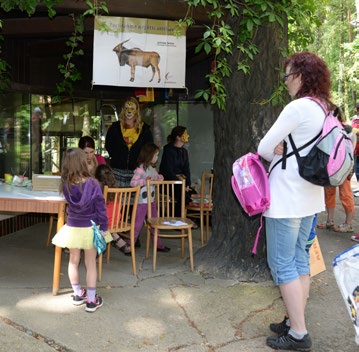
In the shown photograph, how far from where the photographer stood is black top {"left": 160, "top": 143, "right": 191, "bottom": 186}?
630 centimetres

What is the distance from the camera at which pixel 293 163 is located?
2.74m

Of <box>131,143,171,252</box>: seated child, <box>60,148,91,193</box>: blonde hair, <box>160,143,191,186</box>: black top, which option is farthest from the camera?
<box>160,143,191,186</box>: black top

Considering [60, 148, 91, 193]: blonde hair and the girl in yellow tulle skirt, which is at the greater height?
[60, 148, 91, 193]: blonde hair

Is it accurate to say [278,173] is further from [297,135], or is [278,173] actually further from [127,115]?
[127,115]

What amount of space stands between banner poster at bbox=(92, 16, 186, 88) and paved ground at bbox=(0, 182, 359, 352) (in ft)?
6.35

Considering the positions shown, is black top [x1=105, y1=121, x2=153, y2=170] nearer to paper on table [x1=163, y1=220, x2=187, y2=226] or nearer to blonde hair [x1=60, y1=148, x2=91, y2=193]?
paper on table [x1=163, y1=220, x2=187, y2=226]

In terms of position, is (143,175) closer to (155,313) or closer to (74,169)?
(74,169)

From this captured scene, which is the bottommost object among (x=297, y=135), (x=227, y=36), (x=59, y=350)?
(x=59, y=350)

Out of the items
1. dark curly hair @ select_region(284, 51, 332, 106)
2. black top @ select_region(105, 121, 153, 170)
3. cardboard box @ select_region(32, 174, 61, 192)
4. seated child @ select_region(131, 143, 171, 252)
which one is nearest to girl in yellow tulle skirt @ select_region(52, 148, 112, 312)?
cardboard box @ select_region(32, 174, 61, 192)

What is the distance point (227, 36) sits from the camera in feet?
13.4

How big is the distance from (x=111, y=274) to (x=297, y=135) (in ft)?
8.31

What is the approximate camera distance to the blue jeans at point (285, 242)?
2797 mm

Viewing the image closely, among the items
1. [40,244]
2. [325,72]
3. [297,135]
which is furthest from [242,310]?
[40,244]

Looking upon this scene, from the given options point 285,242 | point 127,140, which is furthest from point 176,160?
point 285,242
